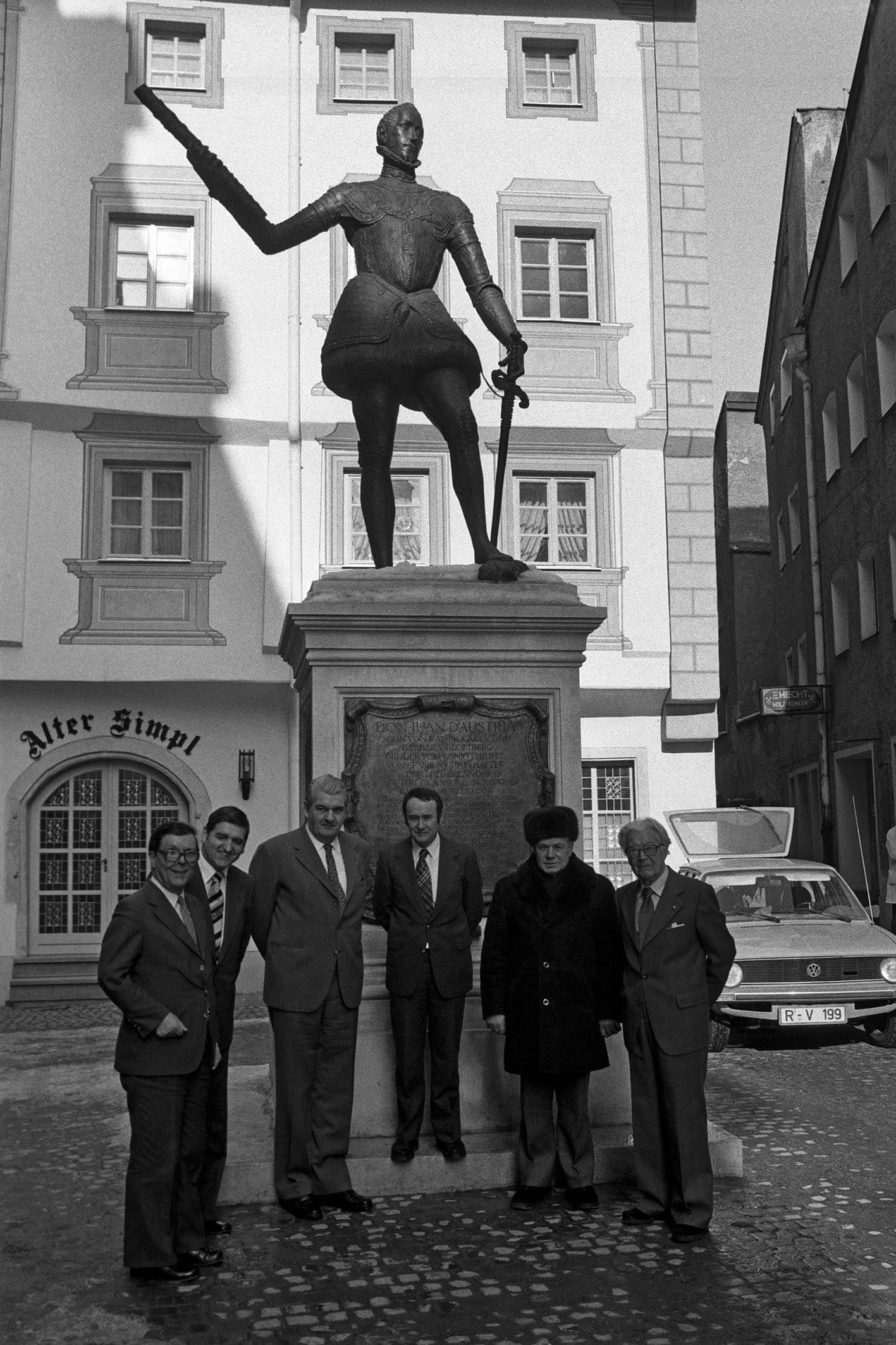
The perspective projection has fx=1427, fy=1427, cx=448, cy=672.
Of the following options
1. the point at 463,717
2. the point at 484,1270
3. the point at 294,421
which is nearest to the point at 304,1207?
the point at 484,1270

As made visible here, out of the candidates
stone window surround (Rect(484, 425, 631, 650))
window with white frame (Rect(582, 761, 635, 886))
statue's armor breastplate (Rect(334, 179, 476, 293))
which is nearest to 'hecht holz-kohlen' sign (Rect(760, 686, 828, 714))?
window with white frame (Rect(582, 761, 635, 886))

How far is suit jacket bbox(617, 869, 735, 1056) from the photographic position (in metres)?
5.35

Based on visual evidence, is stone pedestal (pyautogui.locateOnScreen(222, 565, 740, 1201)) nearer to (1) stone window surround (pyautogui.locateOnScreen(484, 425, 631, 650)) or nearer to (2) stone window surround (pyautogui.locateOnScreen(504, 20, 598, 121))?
(1) stone window surround (pyautogui.locateOnScreen(484, 425, 631, 650))

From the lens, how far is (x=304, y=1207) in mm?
5445

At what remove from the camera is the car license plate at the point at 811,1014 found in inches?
407

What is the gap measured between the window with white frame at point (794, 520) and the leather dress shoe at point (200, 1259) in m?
22.2

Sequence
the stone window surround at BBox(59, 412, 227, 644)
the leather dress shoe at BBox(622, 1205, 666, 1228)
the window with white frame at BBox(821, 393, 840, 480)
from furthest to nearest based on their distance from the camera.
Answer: the window with white frame at BBox(821, 393, 840, 480) < the stone window surround at BBox(59, 412, 227, 644) < the leather dress shoe at BBox(622, 1205, 666, 1228)

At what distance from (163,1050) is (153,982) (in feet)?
0.73

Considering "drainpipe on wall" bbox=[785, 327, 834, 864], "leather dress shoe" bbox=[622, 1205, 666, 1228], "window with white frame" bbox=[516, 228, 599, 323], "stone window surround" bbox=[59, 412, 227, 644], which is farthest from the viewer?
"drainpipe on wall" bbox=[785, 327, 834, 864]

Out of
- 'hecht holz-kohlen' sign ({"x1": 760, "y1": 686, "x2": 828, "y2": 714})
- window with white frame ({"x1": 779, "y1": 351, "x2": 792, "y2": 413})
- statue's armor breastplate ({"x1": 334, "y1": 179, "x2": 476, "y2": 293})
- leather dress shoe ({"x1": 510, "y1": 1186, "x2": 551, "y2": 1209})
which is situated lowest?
leather dress shoe ({"x1": 510, "y1": 1186, "x2": 551, "y2": 1209})

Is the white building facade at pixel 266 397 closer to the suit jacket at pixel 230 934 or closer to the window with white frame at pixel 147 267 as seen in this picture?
the window with white frame at pixel 147 267

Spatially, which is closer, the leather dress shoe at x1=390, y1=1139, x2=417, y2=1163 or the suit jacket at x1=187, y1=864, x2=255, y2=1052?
→ the suit jacket at x1=187, y1=864, x2=255, y2=1052

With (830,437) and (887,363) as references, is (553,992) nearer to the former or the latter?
(887,363)

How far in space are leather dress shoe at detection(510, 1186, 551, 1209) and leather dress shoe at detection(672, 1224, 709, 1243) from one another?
0.60 metres
